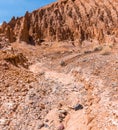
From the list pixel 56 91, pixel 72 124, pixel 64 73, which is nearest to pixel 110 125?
pixel 72 124

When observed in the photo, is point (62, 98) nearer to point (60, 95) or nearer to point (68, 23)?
point (60, 95)

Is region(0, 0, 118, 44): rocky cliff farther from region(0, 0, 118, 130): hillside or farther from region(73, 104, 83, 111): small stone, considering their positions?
region(73, 104, 83, 111): small stone

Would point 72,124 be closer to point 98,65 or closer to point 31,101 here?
point 31,101

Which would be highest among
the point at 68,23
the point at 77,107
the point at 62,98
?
the point at 68,23

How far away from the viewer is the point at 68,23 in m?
72.7

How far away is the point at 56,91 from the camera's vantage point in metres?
25.9

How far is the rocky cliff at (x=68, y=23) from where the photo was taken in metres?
68.4

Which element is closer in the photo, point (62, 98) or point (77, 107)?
point (77, 107)

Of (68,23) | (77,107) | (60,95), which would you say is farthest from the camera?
(68,23)

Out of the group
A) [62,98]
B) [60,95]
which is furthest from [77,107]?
[60,95]

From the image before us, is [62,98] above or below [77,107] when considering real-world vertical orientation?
above

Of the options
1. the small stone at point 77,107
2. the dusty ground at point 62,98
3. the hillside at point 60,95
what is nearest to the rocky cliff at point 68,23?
the hillside at point 60,95

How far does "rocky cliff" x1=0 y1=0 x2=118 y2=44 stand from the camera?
2692 inches


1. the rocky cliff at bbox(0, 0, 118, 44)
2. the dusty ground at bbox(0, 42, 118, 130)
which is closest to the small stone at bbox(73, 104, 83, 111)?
the dusty ground at bbox(0, 42, 118, 130)
